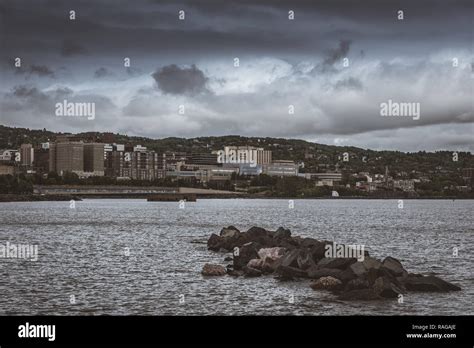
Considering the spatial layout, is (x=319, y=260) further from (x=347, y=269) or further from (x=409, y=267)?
(x=409, y=267)

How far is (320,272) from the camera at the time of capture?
937 inches

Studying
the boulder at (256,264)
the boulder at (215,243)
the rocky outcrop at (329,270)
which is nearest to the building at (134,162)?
the boulder at (215,243)

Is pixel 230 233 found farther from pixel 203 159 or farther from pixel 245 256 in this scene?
pixel 245 256

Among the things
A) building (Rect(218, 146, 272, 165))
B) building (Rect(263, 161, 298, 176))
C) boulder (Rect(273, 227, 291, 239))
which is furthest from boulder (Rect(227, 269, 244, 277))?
building (Rect(263, 161, 298, 176))

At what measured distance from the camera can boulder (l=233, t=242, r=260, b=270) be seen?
27233mm

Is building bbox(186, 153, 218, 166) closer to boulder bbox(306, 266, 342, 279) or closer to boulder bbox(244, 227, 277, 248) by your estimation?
boulder bbox(244, 227, 277, 248)

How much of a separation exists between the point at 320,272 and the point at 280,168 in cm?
1907

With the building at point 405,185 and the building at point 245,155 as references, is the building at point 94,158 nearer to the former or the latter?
the building at point 245,155

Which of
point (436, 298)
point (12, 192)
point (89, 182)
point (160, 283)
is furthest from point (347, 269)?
point (12, 192)

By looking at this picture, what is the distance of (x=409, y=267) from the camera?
3130cm

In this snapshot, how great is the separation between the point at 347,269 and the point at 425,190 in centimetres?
4837

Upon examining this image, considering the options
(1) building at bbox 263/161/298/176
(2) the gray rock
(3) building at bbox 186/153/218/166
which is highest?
(3) building at bbox 186/153/218/166
